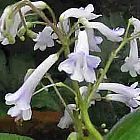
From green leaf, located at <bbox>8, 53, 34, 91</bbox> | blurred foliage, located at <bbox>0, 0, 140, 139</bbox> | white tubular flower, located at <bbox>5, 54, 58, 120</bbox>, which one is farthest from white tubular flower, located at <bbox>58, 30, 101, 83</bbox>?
green leaf, located at <bbox>8, 53, 34, 91</bbox>

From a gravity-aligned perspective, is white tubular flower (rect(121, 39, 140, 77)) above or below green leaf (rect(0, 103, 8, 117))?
above

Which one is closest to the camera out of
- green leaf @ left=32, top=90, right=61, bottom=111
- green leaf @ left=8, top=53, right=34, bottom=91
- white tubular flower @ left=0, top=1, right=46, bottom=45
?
white tubular flower @ left=0, top=1, right=46, bottom=45

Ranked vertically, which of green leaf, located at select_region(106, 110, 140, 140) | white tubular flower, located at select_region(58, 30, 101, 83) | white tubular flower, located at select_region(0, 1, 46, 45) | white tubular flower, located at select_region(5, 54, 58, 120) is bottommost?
green leaf, located at select_region(106, 110, 140, 140)

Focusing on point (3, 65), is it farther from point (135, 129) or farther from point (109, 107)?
point (135, 129)

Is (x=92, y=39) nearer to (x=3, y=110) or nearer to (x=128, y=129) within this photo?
(x=128, y=129)

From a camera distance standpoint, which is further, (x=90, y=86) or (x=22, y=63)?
(x=22, y=63)

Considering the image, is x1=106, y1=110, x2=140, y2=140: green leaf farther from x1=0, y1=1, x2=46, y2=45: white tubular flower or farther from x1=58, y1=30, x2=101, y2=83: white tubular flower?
x1=0, y1=1, x2=46, y2=45: white tubular flower

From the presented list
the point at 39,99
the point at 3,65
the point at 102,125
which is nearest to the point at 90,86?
the point at 102,125

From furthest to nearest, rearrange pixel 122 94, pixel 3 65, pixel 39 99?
pixel 3 65, pixel 39 99, pixel 122 94
